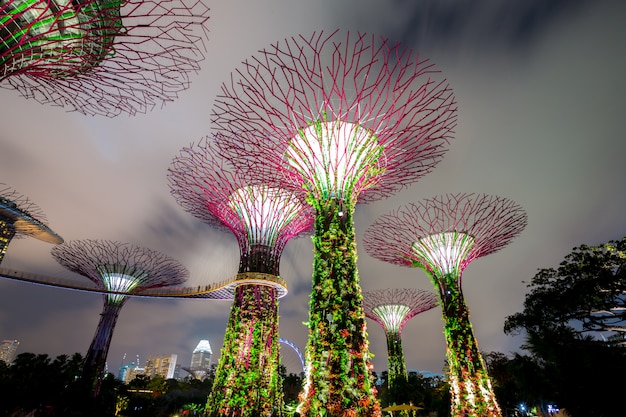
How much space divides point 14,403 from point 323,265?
40.2 ft

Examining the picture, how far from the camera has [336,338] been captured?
6344mm

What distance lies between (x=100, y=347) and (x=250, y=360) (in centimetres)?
1682

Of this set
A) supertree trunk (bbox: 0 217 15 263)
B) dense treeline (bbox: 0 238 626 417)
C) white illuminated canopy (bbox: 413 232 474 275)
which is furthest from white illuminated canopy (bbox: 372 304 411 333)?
supertree trunk (bbox: 0 217 15 263)

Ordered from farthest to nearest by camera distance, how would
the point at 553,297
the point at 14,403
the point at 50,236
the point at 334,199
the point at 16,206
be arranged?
the point at 50,236
the point at 16,206
the point at 553,297
the point at 14,403
the point at 334,199

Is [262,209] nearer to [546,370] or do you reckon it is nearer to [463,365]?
[463,365]

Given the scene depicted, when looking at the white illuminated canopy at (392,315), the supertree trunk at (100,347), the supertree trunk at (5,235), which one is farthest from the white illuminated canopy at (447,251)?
the supertree trunk at (5,235)

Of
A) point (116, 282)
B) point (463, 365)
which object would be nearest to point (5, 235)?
point (116, 282)

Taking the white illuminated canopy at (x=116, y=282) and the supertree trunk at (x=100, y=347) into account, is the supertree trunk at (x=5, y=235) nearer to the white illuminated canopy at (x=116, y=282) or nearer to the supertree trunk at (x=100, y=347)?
the white illuminated canopy at (x=116, y=282)

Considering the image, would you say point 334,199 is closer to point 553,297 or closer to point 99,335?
point 553,297

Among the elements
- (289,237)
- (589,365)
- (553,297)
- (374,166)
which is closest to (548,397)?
(553,297)

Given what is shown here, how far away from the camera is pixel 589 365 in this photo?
465 inches

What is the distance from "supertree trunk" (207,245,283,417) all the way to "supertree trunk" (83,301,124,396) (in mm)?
13466

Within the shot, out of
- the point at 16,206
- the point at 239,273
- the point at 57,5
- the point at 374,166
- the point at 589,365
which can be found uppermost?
Answer: the point at 16,206

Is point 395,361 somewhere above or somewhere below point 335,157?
below
